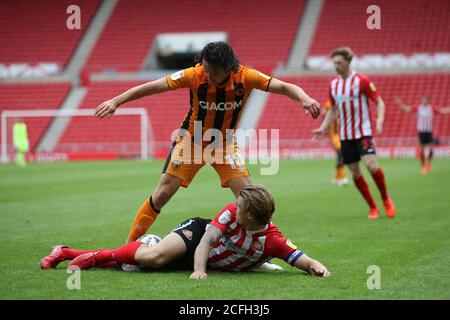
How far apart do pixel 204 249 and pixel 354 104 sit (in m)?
6.04

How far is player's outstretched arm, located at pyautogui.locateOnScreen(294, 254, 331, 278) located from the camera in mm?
6184

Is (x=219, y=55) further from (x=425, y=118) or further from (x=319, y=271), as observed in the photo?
(x=425, y=118)

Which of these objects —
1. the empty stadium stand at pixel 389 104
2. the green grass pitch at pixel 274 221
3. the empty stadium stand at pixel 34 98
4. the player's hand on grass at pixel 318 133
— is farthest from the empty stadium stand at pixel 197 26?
the player's hand on grass at pixel 318 133

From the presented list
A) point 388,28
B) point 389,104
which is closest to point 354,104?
point 389,104

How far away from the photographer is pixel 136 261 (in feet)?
20.8

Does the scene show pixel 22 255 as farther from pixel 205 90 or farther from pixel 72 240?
pixel 205 90

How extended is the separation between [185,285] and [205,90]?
83.0 inches

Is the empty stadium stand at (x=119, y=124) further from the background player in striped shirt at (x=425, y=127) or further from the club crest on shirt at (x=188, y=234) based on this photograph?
the club crest on shirt at (x=188, y=234)

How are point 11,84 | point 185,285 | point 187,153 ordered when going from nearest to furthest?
1. point 185,285
2. point 187,153
3. point 11,84

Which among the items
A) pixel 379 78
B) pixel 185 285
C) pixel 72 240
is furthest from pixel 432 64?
pixel 185 285

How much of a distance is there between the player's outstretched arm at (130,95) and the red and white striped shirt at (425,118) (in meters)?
18.0

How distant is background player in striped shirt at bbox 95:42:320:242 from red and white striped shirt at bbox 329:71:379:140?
4305 mm

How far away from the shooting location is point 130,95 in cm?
684

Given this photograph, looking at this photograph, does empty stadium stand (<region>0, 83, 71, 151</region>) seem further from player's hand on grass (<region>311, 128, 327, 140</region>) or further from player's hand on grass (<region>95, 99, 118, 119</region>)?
player's hand on grass (<region>95, 99, 118, 119</region>)
